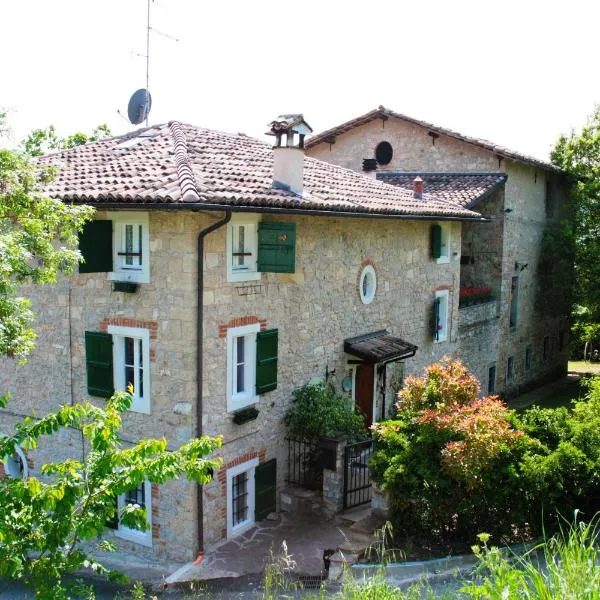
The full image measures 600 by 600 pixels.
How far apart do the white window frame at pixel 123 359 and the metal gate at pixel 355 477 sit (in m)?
3.76

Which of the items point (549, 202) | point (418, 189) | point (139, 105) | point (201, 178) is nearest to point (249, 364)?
point (201, 178)

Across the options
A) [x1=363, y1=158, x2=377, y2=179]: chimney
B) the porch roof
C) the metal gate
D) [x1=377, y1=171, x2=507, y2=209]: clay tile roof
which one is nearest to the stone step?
the metal gate

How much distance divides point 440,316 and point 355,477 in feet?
23.2

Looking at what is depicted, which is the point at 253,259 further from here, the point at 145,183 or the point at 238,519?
the point at 238,519

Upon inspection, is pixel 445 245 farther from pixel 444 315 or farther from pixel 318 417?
pixel 318 417

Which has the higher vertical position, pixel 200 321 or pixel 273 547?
pixel 200 321

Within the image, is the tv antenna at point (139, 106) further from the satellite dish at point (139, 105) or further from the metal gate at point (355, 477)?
the metal gate at point (355, 477)

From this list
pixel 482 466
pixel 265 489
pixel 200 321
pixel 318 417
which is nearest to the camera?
pixel 482 466

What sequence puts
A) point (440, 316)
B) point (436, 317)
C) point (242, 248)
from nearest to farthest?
point (242, 248) < point (436, 317) < point (440, 316)

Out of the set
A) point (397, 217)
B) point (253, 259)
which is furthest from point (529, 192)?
point (253, 259)

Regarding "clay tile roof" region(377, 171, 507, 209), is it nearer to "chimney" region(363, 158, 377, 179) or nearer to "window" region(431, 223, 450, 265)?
"chimney" region(363, 158, 377, 179)

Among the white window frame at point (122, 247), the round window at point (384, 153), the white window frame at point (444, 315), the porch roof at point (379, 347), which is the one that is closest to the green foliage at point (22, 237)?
the white window frame at point (122, 247)

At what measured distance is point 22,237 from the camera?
29.9ft

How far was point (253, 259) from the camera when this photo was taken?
12.5 m
